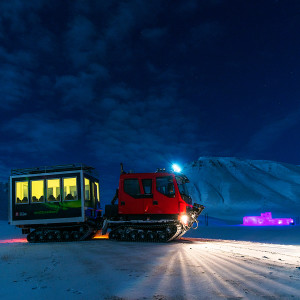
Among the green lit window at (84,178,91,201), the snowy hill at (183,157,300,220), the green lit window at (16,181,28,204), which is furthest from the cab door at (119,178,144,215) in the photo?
the snowy hill at (183,157,300,220)

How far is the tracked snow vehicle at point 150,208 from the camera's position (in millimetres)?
14906

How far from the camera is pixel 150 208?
1512 centimetres

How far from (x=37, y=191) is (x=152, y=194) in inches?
252

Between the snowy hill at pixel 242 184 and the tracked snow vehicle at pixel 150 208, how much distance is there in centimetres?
8735

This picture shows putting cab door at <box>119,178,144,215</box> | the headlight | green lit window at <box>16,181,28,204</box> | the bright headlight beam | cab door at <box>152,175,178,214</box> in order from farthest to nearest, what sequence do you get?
green lit window at <box>16,181,28,204</box>, the bright headlight beam, cab door at <box>119,178,144,215</box>, cab door at <box>152,175,178,214</box>, the headlight

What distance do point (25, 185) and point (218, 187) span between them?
13308 centimetres

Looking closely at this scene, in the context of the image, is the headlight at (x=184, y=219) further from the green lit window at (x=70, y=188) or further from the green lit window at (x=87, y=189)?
the green lit window at (x=70, y=188)

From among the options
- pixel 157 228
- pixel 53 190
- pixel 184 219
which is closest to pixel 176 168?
pixel 184 219

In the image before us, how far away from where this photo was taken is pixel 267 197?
11956cm

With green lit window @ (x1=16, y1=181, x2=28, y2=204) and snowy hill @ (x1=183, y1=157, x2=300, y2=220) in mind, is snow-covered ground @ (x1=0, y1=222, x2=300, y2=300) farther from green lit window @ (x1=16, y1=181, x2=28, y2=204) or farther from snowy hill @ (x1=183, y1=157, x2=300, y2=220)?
snowy hill @ (x1=183, y1=157, x2=300, y2=220)

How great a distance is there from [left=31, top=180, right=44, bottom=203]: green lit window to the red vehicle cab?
448 centimetres

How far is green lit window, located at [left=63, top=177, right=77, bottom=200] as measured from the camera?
53.9 ft

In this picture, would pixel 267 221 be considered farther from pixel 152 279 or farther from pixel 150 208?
pixel 152 279

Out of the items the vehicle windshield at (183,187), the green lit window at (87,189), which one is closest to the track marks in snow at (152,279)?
the vehicle windshield at (183,187)
